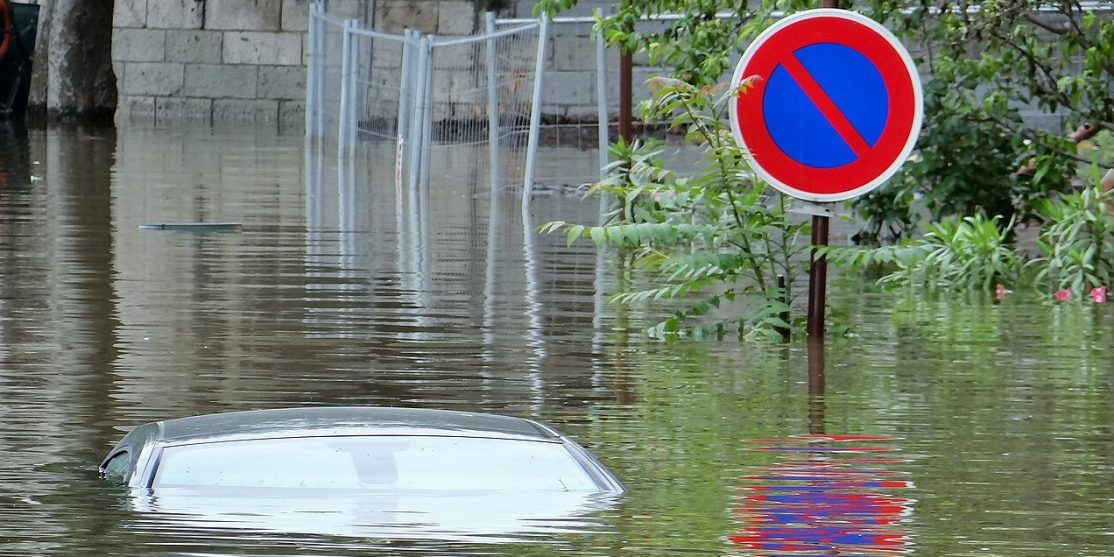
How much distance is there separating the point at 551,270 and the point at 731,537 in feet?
22.6

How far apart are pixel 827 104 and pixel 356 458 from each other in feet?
9.83

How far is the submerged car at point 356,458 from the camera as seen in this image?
5117 mm

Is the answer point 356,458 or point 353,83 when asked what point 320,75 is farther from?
point 356,458

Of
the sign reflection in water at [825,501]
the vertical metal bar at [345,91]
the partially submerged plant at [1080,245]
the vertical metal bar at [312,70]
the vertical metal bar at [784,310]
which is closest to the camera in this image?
the sign reflection in water at [825,501]

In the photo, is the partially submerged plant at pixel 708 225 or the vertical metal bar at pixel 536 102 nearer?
the partially submerged plant at pixel 708 225

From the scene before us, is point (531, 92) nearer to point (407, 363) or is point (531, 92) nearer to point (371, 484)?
point (407, 363)

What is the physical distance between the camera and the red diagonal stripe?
25.0 feet

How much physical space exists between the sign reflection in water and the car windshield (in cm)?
52

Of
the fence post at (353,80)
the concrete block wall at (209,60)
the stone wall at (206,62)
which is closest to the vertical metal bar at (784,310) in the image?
the fence post at (353,80)

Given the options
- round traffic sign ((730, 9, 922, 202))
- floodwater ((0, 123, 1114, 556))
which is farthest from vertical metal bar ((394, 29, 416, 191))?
round traffic sign ((730, 9, 922, 202))

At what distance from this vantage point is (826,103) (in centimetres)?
761

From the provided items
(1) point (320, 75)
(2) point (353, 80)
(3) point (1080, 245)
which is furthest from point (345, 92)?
(3) point (1080, 245)

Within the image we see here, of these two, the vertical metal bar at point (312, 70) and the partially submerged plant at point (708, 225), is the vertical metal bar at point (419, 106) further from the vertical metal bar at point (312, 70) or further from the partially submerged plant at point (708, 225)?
the partially submerged plant at point (708, 225)

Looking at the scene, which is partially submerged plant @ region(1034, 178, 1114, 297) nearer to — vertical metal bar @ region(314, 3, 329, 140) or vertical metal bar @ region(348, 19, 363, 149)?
vertical metal bar @ region(348, 19, 363, 149)
